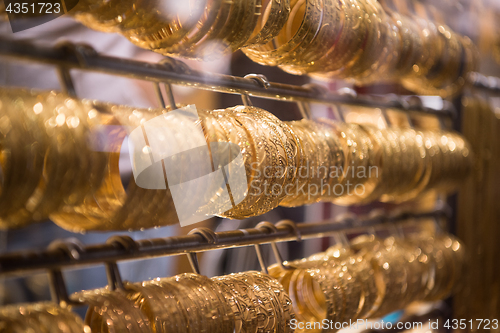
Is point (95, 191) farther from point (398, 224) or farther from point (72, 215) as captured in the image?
point (398, 224)

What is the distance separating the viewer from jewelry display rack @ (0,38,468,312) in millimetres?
481

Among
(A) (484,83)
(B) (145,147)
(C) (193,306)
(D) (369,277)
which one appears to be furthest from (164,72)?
(A) (484,83)

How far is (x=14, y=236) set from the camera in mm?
506

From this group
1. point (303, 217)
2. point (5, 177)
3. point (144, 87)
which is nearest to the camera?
point (5, 177)

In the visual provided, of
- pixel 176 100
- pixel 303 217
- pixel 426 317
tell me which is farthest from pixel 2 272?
pixel 426 317

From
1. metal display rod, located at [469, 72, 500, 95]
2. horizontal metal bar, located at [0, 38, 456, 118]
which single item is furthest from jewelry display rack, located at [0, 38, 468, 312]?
metal display rod, located at [469, 72, 500, 95]

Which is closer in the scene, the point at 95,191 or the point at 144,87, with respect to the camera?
the point at 95,191

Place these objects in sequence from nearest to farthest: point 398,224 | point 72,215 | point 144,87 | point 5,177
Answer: point 5,177
point 72,215
point 144,87
point 398,224

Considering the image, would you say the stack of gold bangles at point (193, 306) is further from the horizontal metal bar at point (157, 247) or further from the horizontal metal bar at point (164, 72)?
the horizontal metal bar at point (164, 72)

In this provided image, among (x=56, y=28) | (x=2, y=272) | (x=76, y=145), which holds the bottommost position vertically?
(x=2, y=272)

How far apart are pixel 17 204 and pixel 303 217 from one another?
0.56 metres

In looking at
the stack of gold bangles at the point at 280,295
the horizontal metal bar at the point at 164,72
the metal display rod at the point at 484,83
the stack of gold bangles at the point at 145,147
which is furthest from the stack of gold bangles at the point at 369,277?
the metal display rod at the point at 484,83

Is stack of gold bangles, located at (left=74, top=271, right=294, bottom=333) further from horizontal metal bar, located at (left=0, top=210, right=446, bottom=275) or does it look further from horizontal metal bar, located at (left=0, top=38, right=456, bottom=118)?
horizontal metal bar, located at (left=0, top=38, right=456, bottom=118)

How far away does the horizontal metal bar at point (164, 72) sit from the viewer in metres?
0.48
